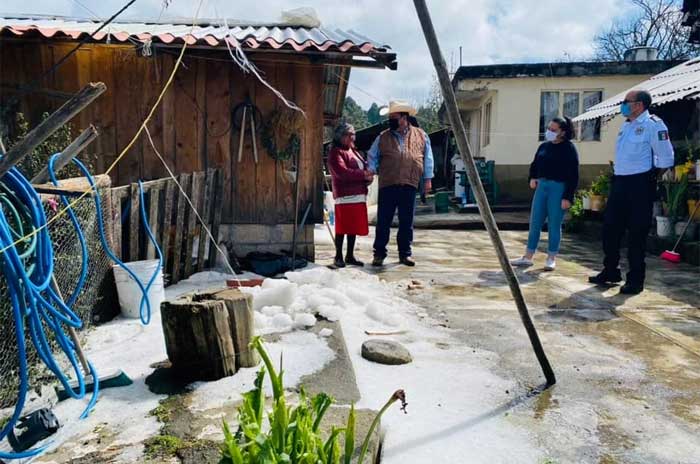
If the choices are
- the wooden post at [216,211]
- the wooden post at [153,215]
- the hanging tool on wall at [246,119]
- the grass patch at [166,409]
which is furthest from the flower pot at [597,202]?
the grass patch at [166,409]

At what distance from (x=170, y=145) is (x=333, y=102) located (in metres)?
4.34

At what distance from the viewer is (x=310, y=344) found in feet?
10.7

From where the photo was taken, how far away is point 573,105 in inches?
571

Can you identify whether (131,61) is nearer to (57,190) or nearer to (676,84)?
(57,190)

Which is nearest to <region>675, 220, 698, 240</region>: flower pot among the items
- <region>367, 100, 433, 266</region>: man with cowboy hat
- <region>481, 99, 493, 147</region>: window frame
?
<region>367, 100, 433, 266</region>: man with cowboy hat

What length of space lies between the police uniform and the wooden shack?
243 cm

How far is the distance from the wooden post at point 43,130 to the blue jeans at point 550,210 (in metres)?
5.22

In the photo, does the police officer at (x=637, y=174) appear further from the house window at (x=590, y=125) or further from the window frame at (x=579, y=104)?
the house window at (x=590, y=125)

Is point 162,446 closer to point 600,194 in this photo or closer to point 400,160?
point 400,160

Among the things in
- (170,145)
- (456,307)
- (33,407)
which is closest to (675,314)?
(456,307)

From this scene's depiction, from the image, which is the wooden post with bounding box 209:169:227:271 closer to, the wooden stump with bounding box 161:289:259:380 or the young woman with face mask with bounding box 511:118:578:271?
the wooden stump with bounding box 161:289:259:380

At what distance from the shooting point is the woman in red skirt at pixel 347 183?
5902 millimetres

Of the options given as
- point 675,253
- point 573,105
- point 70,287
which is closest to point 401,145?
point 70,287

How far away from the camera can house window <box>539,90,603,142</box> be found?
1441 cm
